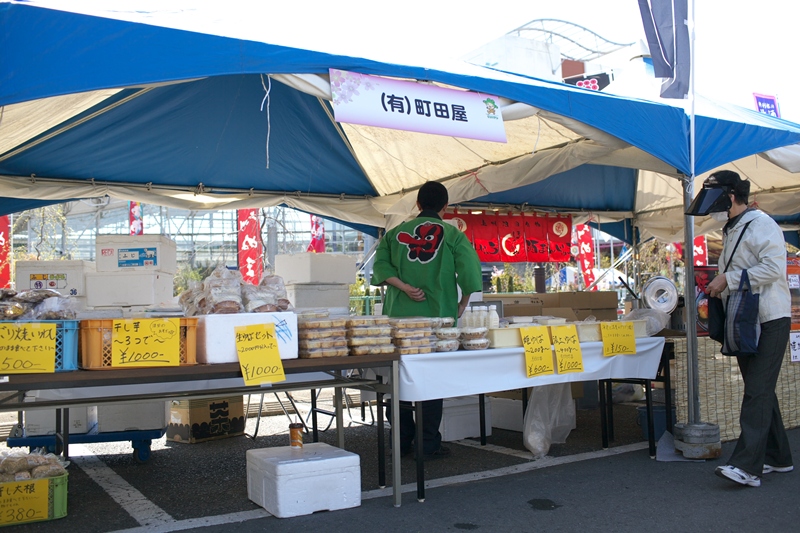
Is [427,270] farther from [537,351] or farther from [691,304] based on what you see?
[691,304]

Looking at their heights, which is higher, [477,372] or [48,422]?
[477,372]

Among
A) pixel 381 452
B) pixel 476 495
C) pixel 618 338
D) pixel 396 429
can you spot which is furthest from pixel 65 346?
pixel 618 338

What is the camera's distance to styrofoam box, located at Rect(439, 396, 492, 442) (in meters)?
5.18

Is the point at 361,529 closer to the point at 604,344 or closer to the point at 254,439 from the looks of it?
the point at 604,344

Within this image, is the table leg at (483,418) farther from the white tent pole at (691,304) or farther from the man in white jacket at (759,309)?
the man in white jacket at (759,309)

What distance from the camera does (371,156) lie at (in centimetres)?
643

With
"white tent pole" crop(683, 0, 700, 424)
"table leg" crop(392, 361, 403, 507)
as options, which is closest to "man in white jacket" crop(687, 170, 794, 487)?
"white tent pole" crop(683, 0, 700, 424)

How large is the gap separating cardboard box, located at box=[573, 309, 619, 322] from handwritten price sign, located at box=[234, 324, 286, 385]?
436 cm

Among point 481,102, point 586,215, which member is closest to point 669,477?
point 481,102

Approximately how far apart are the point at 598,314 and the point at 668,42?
10.5 ft

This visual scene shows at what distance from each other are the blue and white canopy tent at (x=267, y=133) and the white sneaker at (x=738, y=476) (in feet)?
6.21

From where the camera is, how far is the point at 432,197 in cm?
448

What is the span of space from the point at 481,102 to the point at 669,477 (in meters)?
2.46

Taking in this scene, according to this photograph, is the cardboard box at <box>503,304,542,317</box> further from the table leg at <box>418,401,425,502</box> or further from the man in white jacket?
the table leg at <box>418,401,425,502</box>
